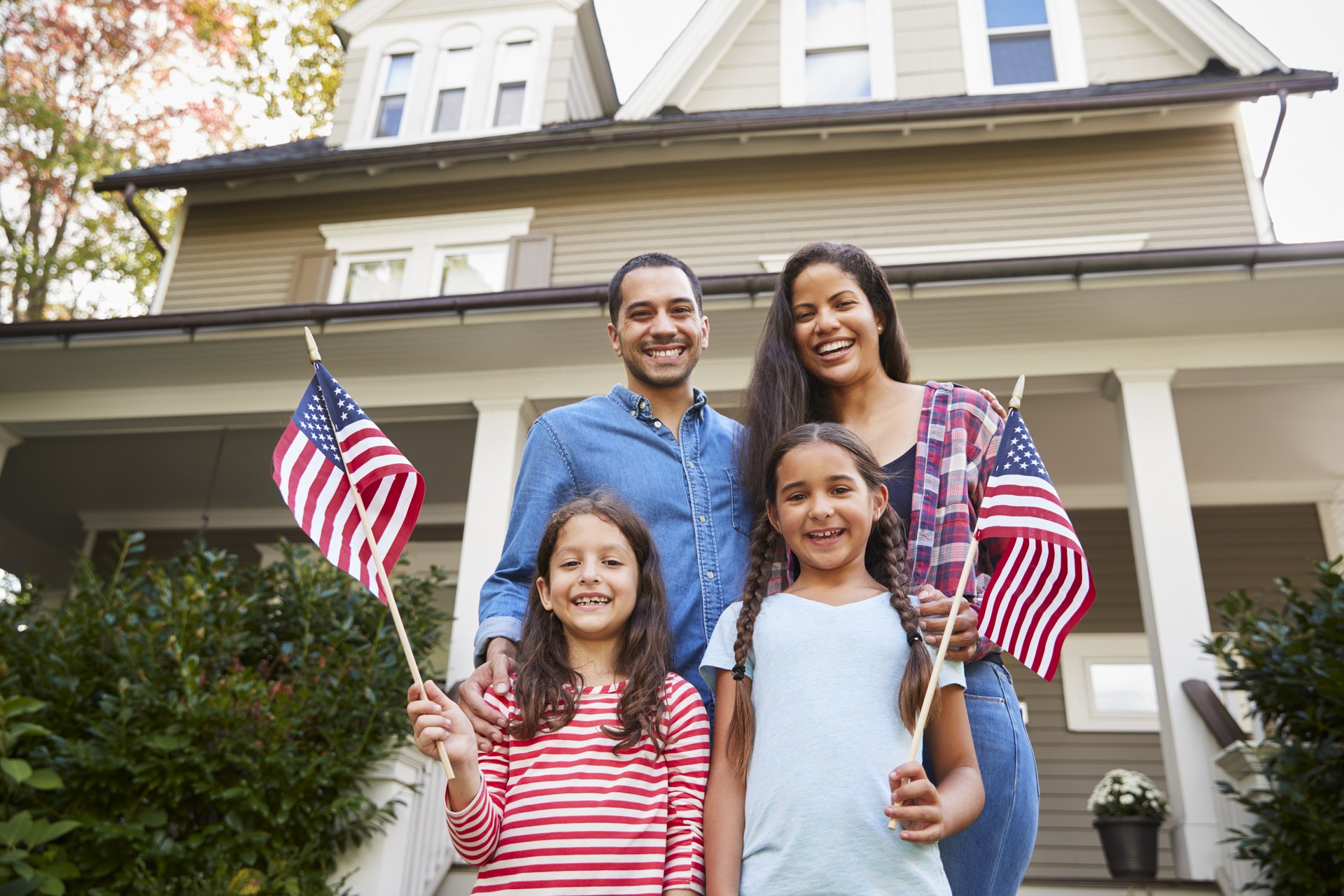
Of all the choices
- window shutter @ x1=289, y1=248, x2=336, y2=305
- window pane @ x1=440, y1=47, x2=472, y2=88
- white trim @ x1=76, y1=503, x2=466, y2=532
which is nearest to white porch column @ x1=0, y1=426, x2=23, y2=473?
white trim @ x1=76, y1=503, x2=466, y2=532

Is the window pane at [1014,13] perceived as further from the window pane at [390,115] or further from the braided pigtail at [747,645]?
the braided pigtail at [747,645]

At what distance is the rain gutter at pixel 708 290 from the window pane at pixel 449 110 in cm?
381

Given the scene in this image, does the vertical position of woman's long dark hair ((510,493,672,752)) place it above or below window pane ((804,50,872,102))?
below

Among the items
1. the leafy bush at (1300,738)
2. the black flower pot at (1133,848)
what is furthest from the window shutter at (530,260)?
the leafy bush at (1300,738)

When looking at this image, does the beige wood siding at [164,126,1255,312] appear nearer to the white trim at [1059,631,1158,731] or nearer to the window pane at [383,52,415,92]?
the window pane at [383,52,415,92]

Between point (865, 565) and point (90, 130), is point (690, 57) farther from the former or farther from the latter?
point (90, 130)

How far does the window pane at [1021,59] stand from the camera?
9016 millimetres

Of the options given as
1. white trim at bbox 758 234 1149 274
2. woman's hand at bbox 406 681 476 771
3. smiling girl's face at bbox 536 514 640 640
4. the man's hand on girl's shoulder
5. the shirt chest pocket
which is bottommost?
woman's hand at bbox 406 681 476 771

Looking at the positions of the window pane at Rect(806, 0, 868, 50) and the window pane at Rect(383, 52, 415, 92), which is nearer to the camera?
the window pane at Rect(806, 0, 868, 50)

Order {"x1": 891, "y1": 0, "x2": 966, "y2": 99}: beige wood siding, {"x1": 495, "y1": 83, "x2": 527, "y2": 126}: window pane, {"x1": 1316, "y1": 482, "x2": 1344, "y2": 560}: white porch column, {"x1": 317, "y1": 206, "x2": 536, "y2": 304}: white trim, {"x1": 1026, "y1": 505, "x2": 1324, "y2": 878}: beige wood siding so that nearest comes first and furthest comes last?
1. {"x1": 1026, "y1": 505, "x2": 1324, "y2": 878}: beige wood siding
2. {"x1": 1316, "y1": 482, "x2": 1344, "y2": 560}: white porch column
3. {"x1": 891, "y1": 0, "x2": 966, "y2": 99}: beige wood siding
4. {"x1": 317, "y1": 206, "x2": 536, "y2": 304}: white trim
5. {"x1": 495, "y1": 83, "x2": 527, "y2": 126}: window pane

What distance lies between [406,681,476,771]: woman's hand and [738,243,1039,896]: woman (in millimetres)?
744

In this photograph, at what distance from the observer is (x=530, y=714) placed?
1876mm

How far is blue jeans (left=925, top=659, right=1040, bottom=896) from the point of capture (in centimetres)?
171

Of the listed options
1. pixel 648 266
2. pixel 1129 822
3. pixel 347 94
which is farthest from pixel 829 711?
pixel 347 94
